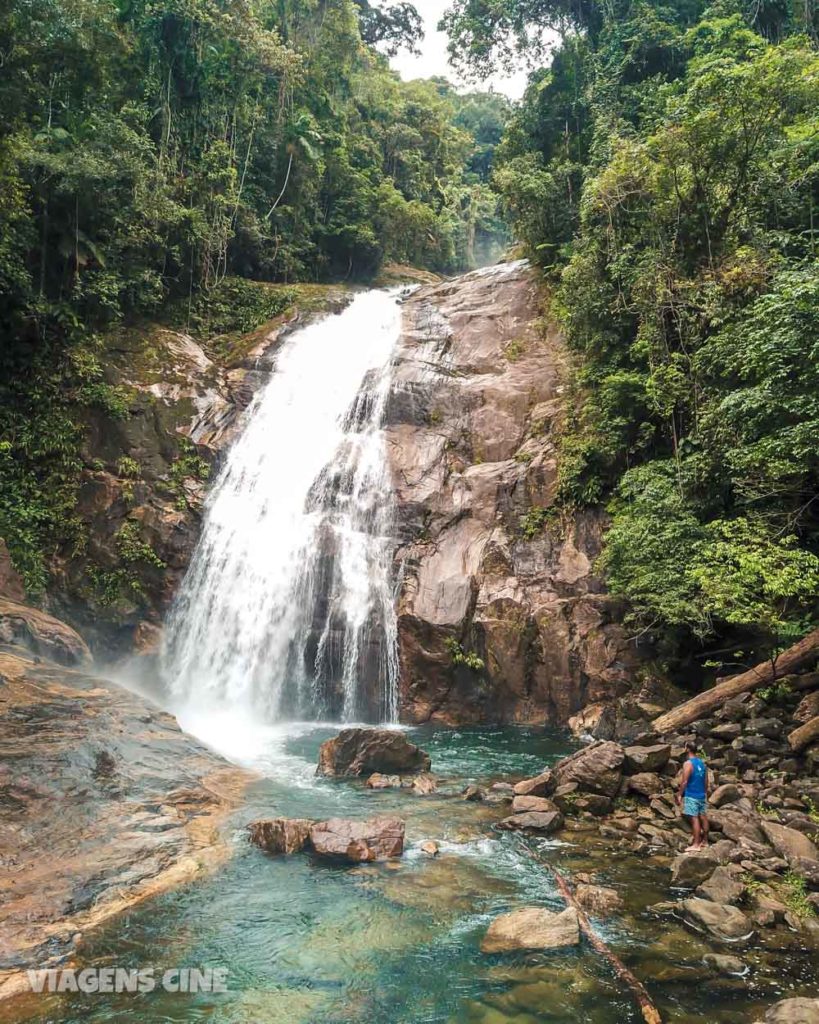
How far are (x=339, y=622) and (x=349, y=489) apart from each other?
4.08 metres

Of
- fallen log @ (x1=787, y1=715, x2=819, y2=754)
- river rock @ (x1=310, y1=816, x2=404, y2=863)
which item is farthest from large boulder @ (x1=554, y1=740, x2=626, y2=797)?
river rock @ (x1=310, y1=816, x2=404, y2=863)

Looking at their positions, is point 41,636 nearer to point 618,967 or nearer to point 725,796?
point 618,967

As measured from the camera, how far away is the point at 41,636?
491 inches

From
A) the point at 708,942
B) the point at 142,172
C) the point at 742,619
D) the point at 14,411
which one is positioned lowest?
the point at 708,942

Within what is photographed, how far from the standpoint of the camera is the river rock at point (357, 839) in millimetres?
6918

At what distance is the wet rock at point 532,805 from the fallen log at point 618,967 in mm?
1916

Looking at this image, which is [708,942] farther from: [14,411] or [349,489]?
[14,411]

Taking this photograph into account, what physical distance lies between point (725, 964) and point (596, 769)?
3795 millimetres

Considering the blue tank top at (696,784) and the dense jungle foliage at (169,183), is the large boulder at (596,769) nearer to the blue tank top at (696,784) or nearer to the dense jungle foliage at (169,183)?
the blue tank top at (696,784)

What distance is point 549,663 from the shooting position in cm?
1392

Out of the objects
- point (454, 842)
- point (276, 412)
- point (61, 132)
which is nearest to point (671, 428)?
point (454, 842)

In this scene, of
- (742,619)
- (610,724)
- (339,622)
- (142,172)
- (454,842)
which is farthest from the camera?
(142,172)

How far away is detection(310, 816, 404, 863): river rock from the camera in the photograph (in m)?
6.92

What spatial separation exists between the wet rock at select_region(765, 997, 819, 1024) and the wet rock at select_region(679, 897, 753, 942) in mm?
1041
